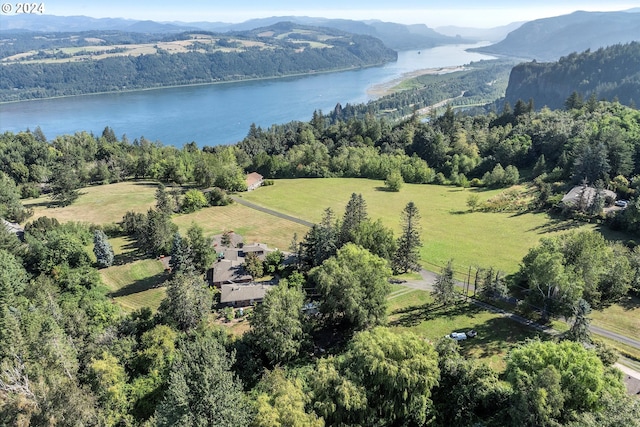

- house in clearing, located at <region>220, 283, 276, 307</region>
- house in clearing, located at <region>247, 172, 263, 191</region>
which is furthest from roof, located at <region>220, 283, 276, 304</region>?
house in clearing, located at <region>247, 172, 263, 191</region>

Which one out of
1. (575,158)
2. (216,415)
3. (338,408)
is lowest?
(338,408)

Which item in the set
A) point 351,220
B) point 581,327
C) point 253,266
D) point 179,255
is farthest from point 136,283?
point 581,327

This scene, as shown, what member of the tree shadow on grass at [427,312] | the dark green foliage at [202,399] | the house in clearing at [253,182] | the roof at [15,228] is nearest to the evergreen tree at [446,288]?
the tree shadow on grass at [427,312]

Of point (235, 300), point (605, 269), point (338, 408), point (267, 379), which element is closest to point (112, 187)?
point (235, 300)

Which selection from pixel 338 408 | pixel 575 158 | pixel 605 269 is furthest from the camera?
pixel 575 158

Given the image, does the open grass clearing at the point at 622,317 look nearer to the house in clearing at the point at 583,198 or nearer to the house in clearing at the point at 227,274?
the house in clearing at the point at 583,198

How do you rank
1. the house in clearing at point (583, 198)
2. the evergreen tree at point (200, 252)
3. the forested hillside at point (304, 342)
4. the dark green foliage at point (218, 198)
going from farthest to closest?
1. the dark green foliage at point (218, 198)
2. the house in clearing at point (583, 198)
3. the evergreen tree at point (200, 252)
4. the forested hillside at point (304, 342)

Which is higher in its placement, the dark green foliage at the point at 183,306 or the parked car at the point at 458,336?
the dark green foliage at the point at 183,306

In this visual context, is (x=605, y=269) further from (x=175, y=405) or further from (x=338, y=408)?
(x=175, y=405)
